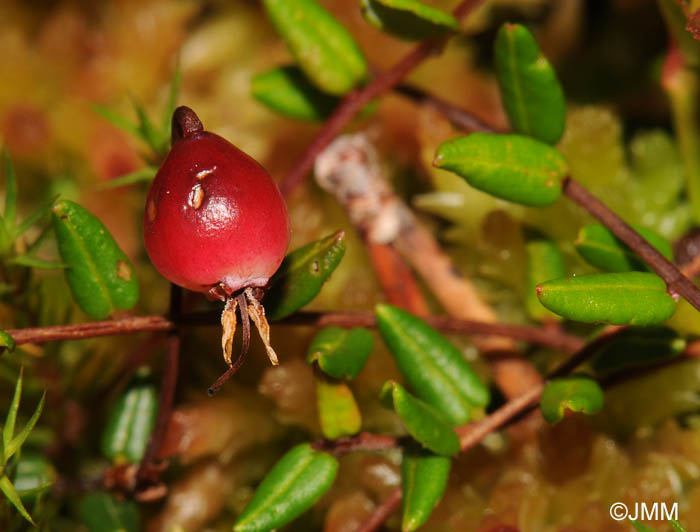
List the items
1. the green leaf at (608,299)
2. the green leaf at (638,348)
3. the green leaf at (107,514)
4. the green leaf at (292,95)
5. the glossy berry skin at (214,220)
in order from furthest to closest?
the green leaf at (292,95), the green leaf at (107,514), the green leaf at (638,348), the green leaf at (608,299), the glossy berry skin at (214,220)

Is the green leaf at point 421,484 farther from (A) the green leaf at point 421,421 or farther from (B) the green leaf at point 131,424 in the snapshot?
(B) the green leaf at point 131,424

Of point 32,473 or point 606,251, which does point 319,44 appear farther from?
point 32,473

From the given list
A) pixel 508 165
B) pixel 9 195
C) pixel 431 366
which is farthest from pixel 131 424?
pixel 508 165

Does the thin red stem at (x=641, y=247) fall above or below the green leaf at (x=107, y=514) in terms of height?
above

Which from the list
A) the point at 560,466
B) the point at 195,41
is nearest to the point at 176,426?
the point at 560,466

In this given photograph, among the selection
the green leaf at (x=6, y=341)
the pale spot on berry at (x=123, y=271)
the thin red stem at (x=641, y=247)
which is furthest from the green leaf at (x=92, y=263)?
the thin red stem at (x=641, y=247)

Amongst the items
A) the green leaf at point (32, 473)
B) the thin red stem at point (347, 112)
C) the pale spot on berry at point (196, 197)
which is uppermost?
the pale spot on berry at point (196, 197)
